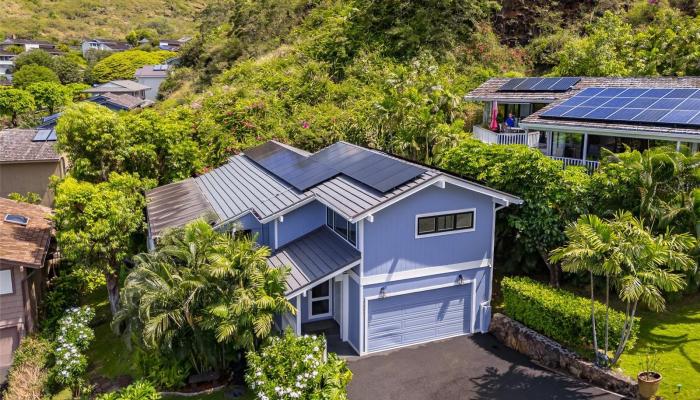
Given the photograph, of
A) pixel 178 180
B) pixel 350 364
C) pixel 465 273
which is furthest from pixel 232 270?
pixel 178 180

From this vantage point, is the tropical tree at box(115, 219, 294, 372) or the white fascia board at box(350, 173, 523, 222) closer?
the tropical tree at box(115, 219, 294, 372)

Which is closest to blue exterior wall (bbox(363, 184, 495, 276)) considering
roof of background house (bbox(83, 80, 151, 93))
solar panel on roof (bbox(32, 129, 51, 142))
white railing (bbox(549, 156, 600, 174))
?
white railing (bbox(549, 156, 600, 174))

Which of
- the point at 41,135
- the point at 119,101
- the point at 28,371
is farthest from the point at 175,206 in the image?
the point at 119,101

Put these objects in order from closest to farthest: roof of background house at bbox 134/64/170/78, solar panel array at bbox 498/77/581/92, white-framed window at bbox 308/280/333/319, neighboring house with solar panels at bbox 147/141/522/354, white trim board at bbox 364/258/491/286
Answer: neighboring house with solar panels at bbox 147/141/522/354 < white trim board at bbox 364/258/491/286 < white-framed window at bbox 308/280/333/319 < solar panel array at bbox 498/77/581/92 < roof of background house at bbox 134/64/170/78

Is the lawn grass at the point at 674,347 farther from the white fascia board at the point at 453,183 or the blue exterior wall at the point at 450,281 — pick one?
the white fascia board at the point at 453,183

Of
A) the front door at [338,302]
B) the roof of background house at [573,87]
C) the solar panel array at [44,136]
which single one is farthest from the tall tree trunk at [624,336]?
the solar panel array at [44,136]

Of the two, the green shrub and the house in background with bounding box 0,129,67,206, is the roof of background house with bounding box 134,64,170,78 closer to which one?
the house in background with bounding box 0,129,67,206

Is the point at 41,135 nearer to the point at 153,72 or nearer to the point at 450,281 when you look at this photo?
the point at 450,281
